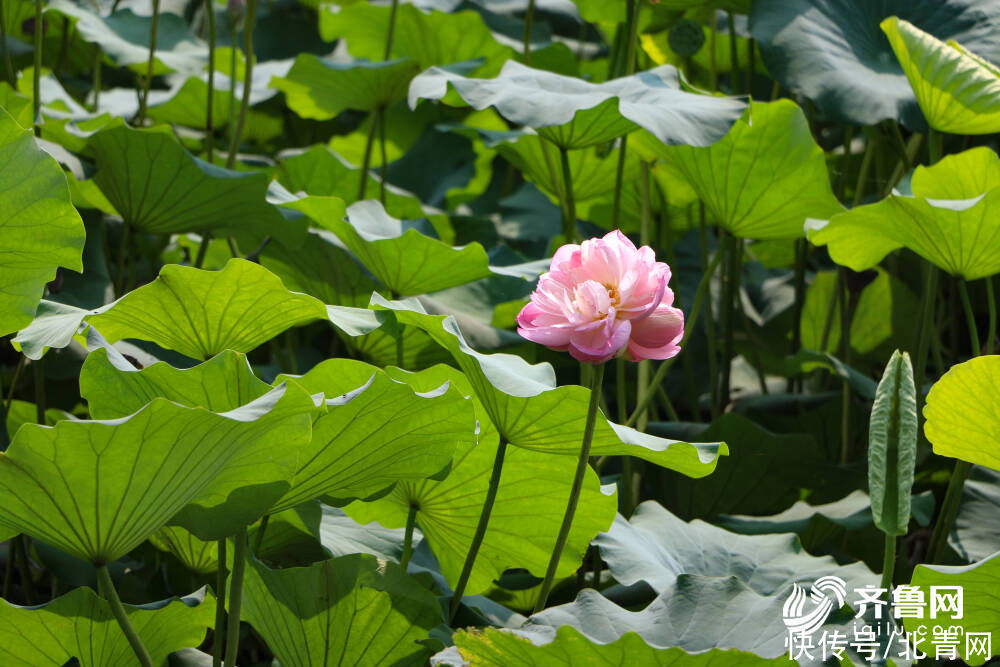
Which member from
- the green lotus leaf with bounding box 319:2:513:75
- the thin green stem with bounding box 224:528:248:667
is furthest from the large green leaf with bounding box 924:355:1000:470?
the green lotus leaf with bounding box 319:2:513:75

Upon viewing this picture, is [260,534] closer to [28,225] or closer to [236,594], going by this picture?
[236,594]

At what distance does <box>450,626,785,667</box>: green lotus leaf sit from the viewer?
66 cm

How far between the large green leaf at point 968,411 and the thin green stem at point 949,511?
8.8 inches

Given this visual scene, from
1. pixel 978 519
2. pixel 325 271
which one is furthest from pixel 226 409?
pixel 978 519

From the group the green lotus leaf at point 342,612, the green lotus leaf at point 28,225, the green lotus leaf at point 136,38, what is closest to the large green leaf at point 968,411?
the green lotus leaf at point 342,612

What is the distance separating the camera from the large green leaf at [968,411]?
91cm

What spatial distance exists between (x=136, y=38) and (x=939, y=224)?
1.59 metres

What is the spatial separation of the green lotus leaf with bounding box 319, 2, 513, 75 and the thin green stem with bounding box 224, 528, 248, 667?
1.40m

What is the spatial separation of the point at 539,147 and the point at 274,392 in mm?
966

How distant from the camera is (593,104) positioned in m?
1.17

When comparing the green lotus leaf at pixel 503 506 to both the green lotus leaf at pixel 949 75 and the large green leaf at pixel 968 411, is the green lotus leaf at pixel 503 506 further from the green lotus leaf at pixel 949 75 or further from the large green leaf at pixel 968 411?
the green lotus leaf at pixel 949 75

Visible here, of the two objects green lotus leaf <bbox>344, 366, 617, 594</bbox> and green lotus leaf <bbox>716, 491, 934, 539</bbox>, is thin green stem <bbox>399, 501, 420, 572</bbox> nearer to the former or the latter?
green lotus leaf <bbox>344, 366, 617, 594</bbox>

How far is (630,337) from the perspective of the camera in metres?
0.78

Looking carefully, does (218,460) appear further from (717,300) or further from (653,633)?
(717,300)
